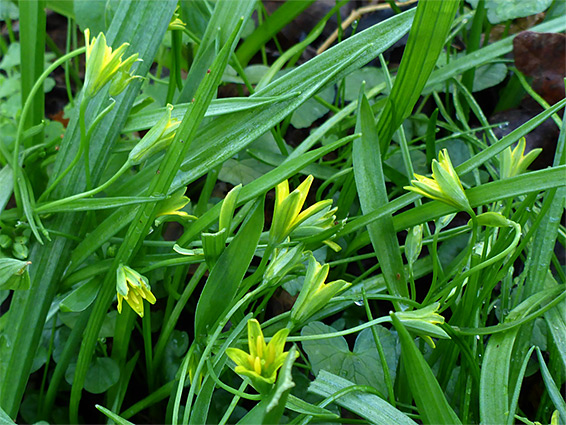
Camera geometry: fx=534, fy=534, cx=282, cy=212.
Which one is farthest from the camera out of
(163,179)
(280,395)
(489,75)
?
(489,75)

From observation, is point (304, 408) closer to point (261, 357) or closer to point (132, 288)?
point (261, 357)

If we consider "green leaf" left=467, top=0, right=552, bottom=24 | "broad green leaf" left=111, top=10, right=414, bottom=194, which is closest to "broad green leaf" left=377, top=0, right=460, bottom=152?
"broad green leaf" left=111, top=10, right=414, bottom=194

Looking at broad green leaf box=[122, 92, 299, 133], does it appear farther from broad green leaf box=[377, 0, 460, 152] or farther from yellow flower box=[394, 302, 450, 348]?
yellow flower box=[394, 302, 450, 348]

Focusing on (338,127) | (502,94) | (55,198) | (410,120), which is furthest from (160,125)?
(502,94)

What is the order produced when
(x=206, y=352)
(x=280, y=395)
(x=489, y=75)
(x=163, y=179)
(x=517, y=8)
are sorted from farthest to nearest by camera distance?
1. (x=489, y=75)
2. (x=517, y=8)
3. (x=163, y=179)
4. (x=206, y=352)
5. (x=280, y=395)

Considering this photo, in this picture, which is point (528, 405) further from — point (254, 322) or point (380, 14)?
point (380, 14)

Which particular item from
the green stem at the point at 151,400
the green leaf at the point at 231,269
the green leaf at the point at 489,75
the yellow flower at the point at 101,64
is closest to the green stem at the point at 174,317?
the green stem at the point at 151,400

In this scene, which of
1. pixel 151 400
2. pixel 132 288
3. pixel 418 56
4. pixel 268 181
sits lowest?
pixel 151 400

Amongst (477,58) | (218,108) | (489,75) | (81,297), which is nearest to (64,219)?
(81,297)
